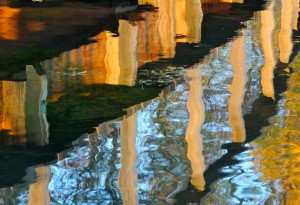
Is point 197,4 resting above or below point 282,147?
above

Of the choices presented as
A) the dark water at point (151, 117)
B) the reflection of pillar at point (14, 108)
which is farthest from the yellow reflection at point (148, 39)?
the reflection of pillar at point (14, 108)

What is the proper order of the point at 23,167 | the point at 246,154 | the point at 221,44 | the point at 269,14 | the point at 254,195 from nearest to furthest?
the point at 254,195 < the point at 23,167 < the point at 246,154 < the point at 221,44 < the point at 269,14

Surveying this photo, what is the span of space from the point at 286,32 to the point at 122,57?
3.79 metres

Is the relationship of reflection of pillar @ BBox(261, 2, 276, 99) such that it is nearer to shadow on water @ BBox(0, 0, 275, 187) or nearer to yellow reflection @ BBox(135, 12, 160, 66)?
shadow on water @ BBox(0, 0, 275, 187)

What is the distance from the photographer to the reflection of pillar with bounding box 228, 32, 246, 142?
7.24 m

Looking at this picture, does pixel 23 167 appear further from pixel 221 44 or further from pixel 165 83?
pixel 221 44

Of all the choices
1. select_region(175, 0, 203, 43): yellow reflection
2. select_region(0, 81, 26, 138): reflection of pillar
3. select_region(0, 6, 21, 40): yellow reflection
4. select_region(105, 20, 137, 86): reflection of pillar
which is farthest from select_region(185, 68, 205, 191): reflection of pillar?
select_region(0, 6, 21, 40): yellow reflection

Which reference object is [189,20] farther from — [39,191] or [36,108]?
[39,191]

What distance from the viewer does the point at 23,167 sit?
606 centimetres

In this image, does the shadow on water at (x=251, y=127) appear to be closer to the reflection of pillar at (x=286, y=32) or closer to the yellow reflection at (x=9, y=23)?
the reflection of pillar at (x=286, y=32)

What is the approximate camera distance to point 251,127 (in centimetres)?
734

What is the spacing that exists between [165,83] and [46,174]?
10.9ft

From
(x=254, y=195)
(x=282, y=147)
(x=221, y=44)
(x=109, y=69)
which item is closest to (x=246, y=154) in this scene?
(x=282, y=147)

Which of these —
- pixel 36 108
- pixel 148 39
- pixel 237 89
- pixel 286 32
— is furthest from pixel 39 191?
pixel 286 32
